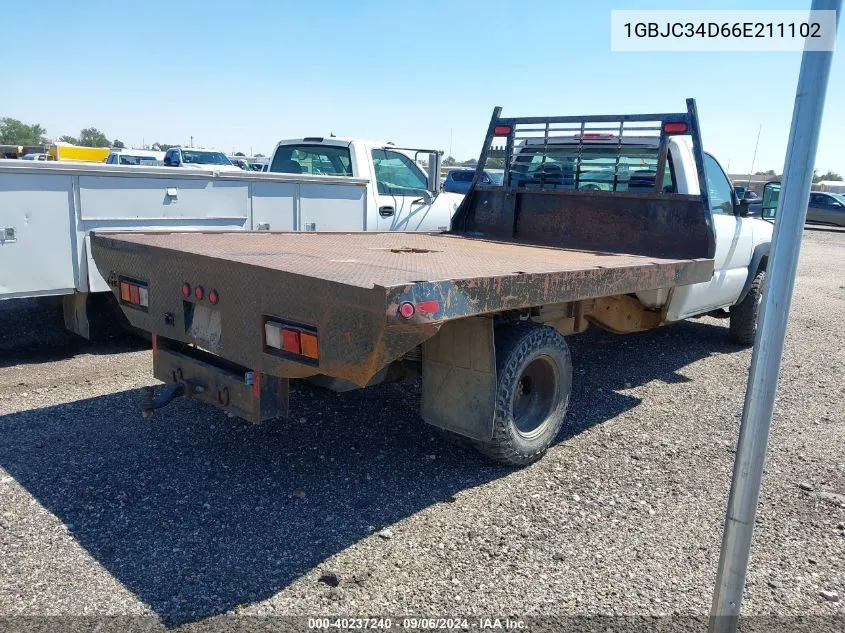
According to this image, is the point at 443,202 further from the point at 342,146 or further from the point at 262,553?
the point at 262,553

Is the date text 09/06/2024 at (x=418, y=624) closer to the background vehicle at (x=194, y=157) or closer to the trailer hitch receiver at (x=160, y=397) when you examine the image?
the trailer hitch receiver at (x=160, y=397)

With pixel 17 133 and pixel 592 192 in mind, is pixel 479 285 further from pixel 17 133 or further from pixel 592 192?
pixel 17 133

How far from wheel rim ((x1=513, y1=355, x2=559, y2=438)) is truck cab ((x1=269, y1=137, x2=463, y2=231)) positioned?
4289 mm

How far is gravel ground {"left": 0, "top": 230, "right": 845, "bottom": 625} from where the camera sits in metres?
2.98

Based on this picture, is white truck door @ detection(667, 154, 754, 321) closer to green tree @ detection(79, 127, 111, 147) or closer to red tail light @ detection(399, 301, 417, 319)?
red tail light @ detection(399, 301, 417, 319)

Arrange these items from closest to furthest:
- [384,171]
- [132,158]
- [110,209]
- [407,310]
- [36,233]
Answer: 1. [407,310]
2. [36,233]
3. [110,209]
4. [384,171]
5. [132,158]

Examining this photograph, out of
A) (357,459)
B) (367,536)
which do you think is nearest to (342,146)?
(357,459)

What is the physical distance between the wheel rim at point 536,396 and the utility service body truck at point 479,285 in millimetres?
12

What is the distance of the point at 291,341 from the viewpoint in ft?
10.5

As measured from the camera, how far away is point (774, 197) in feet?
22.0

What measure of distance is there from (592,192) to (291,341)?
3.56m

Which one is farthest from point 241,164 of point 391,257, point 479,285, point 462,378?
point 479,285

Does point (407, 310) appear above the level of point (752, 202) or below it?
below

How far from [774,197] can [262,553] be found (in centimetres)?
576
